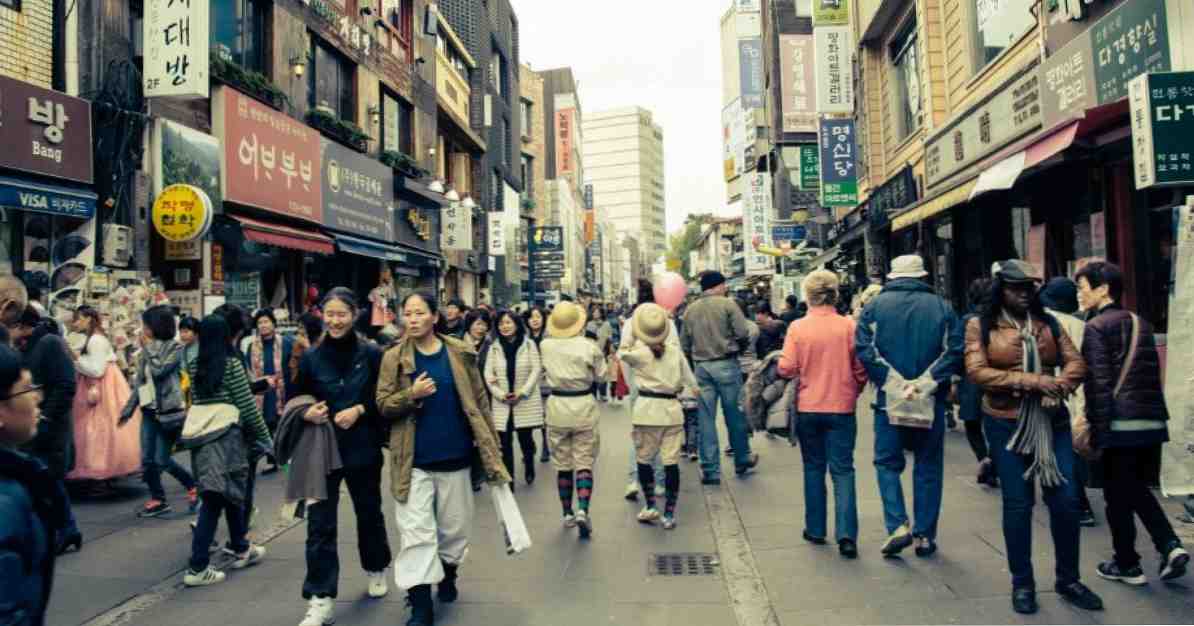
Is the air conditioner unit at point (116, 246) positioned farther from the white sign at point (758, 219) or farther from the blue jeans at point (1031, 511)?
the white sign at point (758, 219)

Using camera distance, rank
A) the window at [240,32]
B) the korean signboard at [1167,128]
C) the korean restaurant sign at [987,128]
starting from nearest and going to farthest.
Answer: the korean signboard at [1167,128] < the korean restaurant sign at [987,128] < the window at [240,32]

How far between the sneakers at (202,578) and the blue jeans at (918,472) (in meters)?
4.29

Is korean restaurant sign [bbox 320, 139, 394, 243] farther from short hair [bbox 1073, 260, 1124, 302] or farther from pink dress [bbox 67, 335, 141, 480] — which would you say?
short hair [bbox 1073, 260, 1124, 302]

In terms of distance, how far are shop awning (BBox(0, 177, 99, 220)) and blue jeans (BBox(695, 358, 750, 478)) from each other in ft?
24.3

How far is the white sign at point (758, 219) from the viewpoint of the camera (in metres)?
40.8

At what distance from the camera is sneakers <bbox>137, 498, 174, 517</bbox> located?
698 cm

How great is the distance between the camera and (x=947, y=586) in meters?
4.74

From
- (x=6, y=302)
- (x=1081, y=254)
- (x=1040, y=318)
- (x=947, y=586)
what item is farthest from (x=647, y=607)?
(x=1081, y=254)

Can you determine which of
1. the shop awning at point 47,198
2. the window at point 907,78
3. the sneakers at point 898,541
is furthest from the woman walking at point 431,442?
the window at point 907,78

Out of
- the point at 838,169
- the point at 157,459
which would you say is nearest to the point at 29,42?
the point at 157,459

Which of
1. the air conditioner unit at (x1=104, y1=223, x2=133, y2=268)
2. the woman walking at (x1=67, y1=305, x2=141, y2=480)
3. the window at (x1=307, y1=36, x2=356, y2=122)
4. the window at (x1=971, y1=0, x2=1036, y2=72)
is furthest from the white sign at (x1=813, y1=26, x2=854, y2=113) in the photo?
the woman walking at (x1=67, y1=305, x2=141, y2=480)

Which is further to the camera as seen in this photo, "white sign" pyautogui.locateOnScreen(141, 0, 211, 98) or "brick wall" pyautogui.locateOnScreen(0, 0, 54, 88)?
"white sign" pyautogui.locateOnScreen(141, 0, 211, 98)

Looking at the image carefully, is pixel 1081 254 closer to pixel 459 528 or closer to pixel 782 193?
pixel 459 528

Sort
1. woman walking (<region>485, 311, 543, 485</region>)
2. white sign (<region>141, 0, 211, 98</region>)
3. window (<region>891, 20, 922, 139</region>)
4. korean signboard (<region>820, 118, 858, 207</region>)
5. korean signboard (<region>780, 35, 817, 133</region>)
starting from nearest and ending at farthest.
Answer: woman walking (<region>485, 311, 543, 485</region>) < white sign (<region>141, 0, 211, 98</region>) < window (<region>891, 20, 922, 139</region>) < korean signboard (<region>820, 118, 858, 207</region>) < korean signboard (<region>780, 35, 817, 133</region>)
